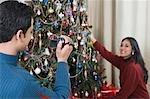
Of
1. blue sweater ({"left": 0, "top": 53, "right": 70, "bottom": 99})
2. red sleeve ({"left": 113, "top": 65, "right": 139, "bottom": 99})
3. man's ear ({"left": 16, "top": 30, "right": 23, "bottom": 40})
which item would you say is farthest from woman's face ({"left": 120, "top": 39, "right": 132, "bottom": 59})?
man's ear ({"left": 16, "top": 30, "right": 23, "bottom": 40})

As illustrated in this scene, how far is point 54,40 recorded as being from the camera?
2.70m

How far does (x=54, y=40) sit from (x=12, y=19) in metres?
1.65

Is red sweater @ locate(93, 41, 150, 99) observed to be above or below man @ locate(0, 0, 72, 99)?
below

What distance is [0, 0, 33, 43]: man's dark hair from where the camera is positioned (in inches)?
41.2

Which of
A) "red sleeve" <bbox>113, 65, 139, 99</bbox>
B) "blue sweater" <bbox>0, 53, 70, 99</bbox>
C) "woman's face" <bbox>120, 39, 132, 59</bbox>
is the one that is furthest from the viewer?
"woman's face" <bbox>120, 39, 132, 59</bbox>

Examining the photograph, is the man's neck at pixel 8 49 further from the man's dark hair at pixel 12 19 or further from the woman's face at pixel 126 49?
the woman's face at pixel 126 49

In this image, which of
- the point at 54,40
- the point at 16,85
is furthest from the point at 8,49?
the point at 54,40

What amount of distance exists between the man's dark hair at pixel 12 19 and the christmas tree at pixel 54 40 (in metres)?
1.62

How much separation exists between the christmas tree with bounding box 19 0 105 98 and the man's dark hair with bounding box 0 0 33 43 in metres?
1.62

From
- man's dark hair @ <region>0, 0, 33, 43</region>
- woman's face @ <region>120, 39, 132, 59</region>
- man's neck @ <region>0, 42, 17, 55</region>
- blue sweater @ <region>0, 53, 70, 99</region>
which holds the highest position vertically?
man's dark hair @ <region>0, 0, 33, 43</region>

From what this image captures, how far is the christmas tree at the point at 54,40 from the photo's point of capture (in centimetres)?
278

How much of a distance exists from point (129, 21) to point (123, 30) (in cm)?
13

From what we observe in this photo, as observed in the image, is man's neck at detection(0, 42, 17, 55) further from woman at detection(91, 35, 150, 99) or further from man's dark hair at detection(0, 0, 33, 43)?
woman at detection(91, 35, 150, 99)

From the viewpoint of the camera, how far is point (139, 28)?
345 cm
